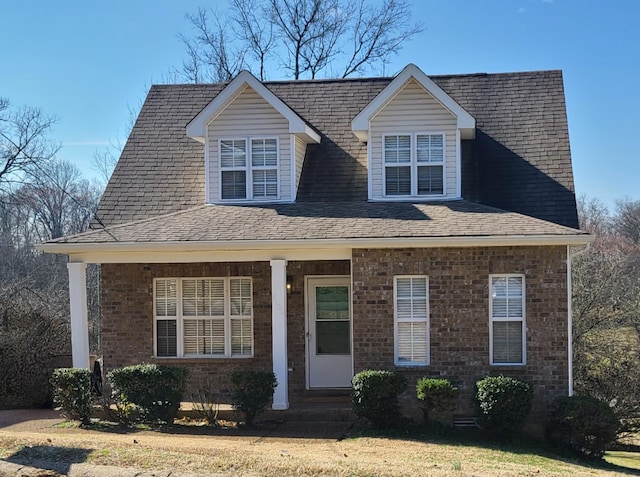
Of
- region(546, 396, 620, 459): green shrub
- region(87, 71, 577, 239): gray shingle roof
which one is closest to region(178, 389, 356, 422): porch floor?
region(87, 71, 577, 239): gray shingle roof

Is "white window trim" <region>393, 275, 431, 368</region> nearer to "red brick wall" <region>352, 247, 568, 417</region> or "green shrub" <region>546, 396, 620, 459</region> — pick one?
"red brick wall" <region>352, 247, 568, 417</region>

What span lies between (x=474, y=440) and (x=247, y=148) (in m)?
7.62

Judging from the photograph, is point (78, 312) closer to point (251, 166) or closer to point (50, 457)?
point (50, 457)

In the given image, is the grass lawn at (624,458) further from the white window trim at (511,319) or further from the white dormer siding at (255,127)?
the white dormer siding at (255,127)

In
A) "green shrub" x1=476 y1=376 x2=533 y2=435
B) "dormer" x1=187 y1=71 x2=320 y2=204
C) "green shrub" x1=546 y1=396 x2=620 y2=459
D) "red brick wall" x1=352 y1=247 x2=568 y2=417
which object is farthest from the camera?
"dormer" x1=187 y1=71 x2=320 y2=204

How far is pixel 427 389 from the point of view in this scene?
11711 millimetres

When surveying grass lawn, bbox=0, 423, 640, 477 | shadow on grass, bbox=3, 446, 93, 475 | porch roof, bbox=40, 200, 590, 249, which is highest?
porch roof, bbox=40, 200, 590, 249

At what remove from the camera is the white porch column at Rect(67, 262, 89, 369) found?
13.3 meters

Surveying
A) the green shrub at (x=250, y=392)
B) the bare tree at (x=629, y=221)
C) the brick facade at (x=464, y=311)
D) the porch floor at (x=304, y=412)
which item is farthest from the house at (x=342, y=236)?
the bare tree at (x=629, y=221)

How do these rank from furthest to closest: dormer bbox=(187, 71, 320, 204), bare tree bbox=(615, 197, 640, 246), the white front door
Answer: bare tree bbox=(615, 197, 640, 246)
dormer bbox=(187, 71, 320, 204)
the white front door

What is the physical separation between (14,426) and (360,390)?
6.00m

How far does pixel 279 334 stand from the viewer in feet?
42.0

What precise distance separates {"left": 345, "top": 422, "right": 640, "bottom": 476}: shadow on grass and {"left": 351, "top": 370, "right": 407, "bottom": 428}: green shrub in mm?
189

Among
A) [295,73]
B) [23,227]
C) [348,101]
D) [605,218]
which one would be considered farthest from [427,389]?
[605,218]
